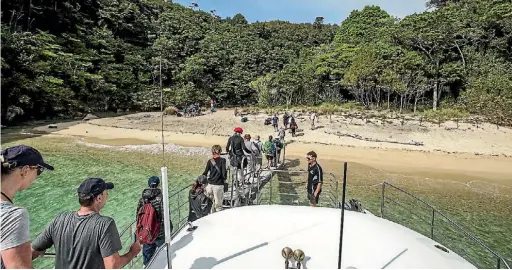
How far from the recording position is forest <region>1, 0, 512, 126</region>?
35562mm

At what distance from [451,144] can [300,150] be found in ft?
38.8

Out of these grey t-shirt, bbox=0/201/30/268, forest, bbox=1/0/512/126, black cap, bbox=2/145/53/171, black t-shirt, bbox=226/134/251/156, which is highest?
forest, bbox=1/0/512/126

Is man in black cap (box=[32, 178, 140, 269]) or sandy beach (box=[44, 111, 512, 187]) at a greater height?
man in black cap (box=[32, 178, 140, 269])

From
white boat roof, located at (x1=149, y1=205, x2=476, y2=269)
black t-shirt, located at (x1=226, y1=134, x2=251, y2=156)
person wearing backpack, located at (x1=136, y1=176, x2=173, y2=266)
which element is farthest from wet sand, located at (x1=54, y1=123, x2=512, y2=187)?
person wearing backpack, located at (x1=136, y1=176, x2=173, y2=266)

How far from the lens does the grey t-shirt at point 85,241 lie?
3.04 m

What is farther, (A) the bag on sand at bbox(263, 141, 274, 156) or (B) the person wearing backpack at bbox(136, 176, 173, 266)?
(A) the bag on sand at bbox(263, 141, 274, 156)

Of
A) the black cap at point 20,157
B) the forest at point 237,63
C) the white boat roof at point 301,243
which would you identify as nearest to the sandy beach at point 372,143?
the forest at point 237,63

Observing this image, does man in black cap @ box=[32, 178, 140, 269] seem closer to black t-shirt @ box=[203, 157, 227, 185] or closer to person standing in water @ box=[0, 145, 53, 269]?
person standing in water @ box=[0, 145, 53, 269]

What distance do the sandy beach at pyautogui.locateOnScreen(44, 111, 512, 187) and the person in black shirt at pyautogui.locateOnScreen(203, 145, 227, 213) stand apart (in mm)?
16263

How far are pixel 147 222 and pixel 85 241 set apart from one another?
249 centimetres

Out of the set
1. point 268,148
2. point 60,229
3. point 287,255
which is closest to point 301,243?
point 287,255

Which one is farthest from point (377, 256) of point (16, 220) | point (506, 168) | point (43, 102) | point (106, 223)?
point (43, 102)

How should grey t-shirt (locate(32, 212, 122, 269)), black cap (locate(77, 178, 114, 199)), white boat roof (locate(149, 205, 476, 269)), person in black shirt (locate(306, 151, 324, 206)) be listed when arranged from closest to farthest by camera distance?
grey t-shirt (locate(32, 212, 122, 269)) < black cap (locate(77, 178, 114, 199)) < white boat roof (locate(149, 205, 476, 269)) < person in black shirt (locate(306, 151, 324, 206))

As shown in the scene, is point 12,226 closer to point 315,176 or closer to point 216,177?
point 216,177
